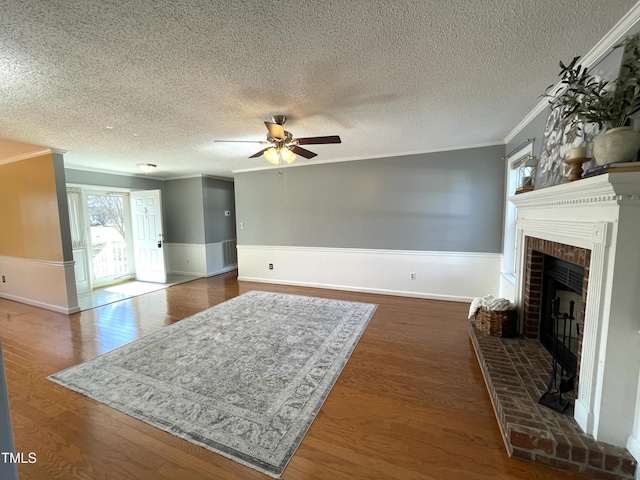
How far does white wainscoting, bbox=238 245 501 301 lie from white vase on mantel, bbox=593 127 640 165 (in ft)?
9.29

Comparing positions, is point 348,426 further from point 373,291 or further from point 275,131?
point 373,291

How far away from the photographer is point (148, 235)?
18.9ft

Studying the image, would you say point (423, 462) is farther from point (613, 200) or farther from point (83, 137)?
point (83, 137)

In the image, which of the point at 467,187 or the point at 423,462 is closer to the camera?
the point at 423,462

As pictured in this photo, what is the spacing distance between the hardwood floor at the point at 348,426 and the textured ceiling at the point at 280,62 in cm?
240

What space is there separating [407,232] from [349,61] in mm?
3143

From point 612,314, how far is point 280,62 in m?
2.46

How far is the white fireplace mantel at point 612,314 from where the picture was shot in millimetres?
1384

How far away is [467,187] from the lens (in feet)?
13.2

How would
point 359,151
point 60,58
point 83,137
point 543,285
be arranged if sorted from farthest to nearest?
1. point 359,151
2. point 83,137
3. point 543,285
4. point 60,58

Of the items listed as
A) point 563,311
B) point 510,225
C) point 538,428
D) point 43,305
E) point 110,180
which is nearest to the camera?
point 538,428

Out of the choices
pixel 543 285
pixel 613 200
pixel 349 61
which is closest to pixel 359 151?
pixel 349 61

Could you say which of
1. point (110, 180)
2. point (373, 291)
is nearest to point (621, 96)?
point (373, 291)

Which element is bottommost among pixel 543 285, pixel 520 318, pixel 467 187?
pixel 520 318
